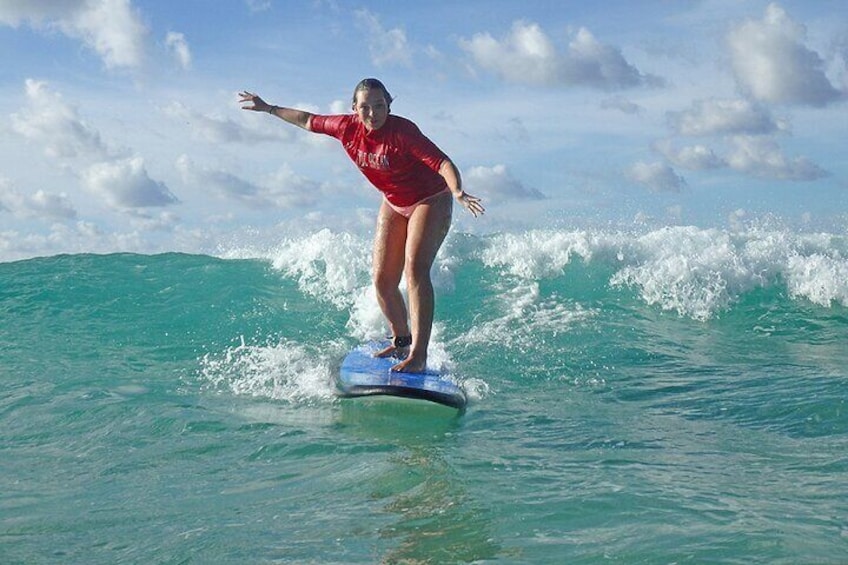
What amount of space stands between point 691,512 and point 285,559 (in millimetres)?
1872

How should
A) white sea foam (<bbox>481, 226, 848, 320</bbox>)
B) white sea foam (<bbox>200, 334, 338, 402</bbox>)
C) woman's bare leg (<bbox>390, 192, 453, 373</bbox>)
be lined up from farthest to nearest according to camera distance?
1. white sea foam (<bbox>481, 226, 848, 320</bbox>)
2. white sea foam (<bbox>200, 334, 338, 402</bbox>)
3. woman's bare leg (<bbox>390, 192, 453, 373</bbox>)

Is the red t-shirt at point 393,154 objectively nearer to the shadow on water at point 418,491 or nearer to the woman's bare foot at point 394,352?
the woman's bare foot at point 394,352

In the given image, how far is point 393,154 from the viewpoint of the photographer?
272 inches

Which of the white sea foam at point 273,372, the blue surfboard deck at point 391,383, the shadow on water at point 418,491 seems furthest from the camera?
the white sea foam at point 273,372

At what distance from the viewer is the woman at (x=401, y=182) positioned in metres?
6.78

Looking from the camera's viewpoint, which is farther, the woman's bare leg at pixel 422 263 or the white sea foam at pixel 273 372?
the white sea foam at pixel 273 372

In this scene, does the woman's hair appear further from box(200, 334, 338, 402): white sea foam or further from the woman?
box(200, 334, 338, 402): white sea foam

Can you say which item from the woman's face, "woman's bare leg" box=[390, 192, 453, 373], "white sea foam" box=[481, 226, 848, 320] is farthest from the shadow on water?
"white sea foam" box=[481, 226, 848, 320]

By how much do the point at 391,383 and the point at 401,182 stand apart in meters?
1.60

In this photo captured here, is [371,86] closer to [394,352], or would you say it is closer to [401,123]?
[401,123]

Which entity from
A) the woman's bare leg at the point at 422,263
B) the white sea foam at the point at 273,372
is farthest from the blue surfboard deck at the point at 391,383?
the white sea foam at the point at 273,372

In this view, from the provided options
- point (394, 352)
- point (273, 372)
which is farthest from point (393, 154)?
point (273, 372)

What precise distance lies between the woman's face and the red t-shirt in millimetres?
87

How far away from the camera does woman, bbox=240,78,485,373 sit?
22.2 ft
